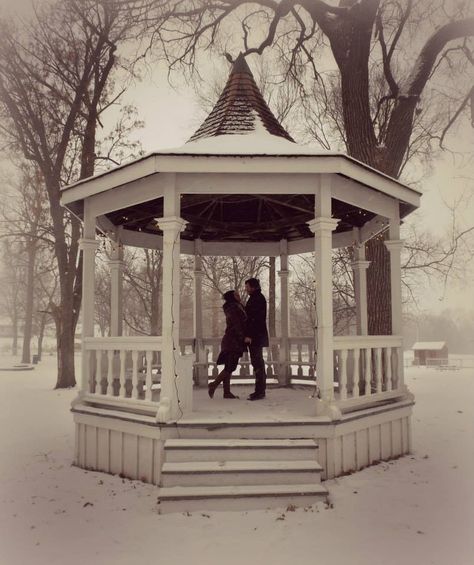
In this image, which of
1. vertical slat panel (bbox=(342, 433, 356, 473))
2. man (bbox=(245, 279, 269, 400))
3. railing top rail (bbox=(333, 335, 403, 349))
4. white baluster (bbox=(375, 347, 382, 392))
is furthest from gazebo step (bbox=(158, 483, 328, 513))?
man (bbox=(245, 279, 269, 400))

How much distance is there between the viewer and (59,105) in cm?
1738

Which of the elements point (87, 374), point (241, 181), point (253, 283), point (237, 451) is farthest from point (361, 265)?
point (87, 374)

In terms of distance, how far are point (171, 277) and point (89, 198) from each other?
212 centimetres

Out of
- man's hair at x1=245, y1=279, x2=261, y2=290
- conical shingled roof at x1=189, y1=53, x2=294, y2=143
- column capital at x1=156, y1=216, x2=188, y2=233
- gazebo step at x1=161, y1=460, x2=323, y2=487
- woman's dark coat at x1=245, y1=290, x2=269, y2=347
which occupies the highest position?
conical shingled roof at x1=189, y1=53, x2=294, y2=143

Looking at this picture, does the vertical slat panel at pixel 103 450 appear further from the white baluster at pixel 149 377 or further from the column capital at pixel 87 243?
the column capital at pixel 87 243

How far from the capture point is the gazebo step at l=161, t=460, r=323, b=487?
5.19 metres

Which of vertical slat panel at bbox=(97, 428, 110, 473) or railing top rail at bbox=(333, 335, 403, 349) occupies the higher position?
railing top rail at bbox=(333, 335, 403, 349)

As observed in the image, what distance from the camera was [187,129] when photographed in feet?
71.4

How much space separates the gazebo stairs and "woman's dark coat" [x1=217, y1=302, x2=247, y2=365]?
1966 mm

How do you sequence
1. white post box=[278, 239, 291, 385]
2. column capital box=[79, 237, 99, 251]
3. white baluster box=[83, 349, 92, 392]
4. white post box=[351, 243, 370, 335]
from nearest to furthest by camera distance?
white baluster box=[83, 349, 92, 392]
column capital box=[79, 237, 99, 251]
white post box=[351, 243, 370, 335]
white post box=[278, 239, 291, 385]

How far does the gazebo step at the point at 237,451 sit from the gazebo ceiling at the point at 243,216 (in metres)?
3.99

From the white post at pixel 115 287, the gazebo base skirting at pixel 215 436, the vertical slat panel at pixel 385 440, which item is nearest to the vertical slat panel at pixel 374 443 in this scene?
the gazebo base skirting at pixel 215 436

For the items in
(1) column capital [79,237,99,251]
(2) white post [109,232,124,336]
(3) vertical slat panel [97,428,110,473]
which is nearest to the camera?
(3) vertical slat panel [97,428,110,473]

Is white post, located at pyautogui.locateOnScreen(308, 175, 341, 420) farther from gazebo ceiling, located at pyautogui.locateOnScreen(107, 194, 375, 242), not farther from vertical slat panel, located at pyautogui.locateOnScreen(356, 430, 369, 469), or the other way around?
gazebo ceiling, located at pyautogui.locateOnScreen(107, 194, 375, 242)
